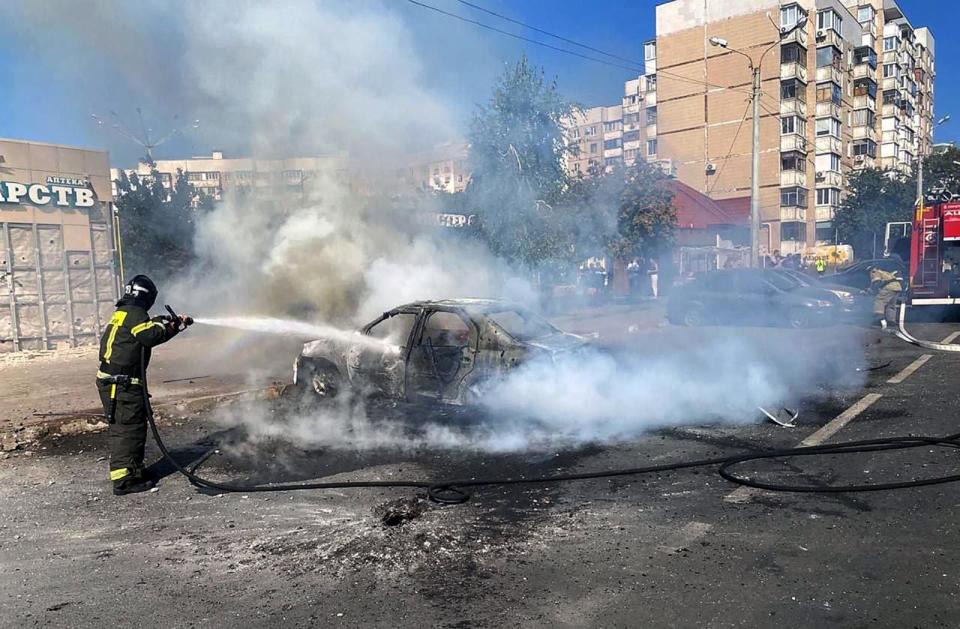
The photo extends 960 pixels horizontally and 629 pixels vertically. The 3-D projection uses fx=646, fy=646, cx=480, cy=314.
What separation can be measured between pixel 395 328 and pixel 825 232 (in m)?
47.8

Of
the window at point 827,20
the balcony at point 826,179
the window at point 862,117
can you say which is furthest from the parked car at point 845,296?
the window at point 862,117

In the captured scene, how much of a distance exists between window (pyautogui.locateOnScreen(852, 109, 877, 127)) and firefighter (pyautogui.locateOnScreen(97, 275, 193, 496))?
58535 mm

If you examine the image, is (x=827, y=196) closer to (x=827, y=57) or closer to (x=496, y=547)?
(x=827, y=57)

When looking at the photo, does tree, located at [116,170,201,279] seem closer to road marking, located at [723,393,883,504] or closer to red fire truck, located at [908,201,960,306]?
road marking, located at [723,393,883,504]

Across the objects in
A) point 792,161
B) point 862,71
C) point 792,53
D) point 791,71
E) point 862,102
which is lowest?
point 792,161

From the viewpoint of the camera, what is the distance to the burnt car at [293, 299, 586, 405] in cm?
676

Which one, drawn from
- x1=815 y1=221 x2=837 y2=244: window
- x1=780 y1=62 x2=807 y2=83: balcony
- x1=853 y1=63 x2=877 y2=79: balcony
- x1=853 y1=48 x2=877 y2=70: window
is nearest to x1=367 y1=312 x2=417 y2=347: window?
x1=780 y1=62 x2=807 y2=83: balcony

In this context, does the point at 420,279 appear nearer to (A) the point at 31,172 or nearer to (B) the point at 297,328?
(B) the point at 297,328

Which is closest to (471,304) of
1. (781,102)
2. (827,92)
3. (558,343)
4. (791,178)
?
(558,343)

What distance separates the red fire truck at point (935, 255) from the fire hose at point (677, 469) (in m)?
10.4

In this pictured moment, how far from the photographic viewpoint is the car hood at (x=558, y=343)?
6.72 metres

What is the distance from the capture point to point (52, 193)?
14.2m

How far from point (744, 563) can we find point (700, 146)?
4989 centimetres

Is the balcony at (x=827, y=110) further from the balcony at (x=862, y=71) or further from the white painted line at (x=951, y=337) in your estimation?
the white painted line at (x=951, y=337)
